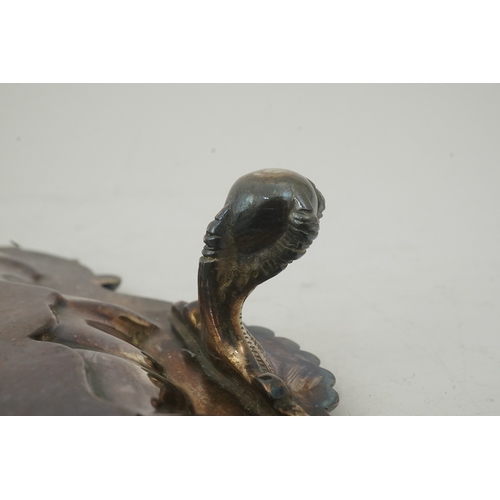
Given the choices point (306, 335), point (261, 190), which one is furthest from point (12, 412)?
point (306, 335)

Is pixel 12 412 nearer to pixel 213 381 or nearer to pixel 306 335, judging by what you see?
pixel 213 381

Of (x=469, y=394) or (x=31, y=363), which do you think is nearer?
(x=31, y=363)

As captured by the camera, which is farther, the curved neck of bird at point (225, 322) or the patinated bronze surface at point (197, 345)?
the curved neck of bird at point (225, 322)

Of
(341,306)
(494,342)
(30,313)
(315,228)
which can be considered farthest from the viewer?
(341,306)

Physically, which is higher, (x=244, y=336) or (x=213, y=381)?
(x=244, y=336)

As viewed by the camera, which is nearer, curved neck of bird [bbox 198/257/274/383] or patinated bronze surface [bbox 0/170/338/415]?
patinated bronze surface [bbox 0/170/338/415]

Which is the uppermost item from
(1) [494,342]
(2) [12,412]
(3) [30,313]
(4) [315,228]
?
(4) [315,228]

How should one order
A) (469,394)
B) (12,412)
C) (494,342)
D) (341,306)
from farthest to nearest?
1. (341,306)
2. (494,342)
3. (469,394)
4. (12,412)

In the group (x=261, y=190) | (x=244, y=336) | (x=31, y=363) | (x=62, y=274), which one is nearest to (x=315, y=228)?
(x=261, y=190)
